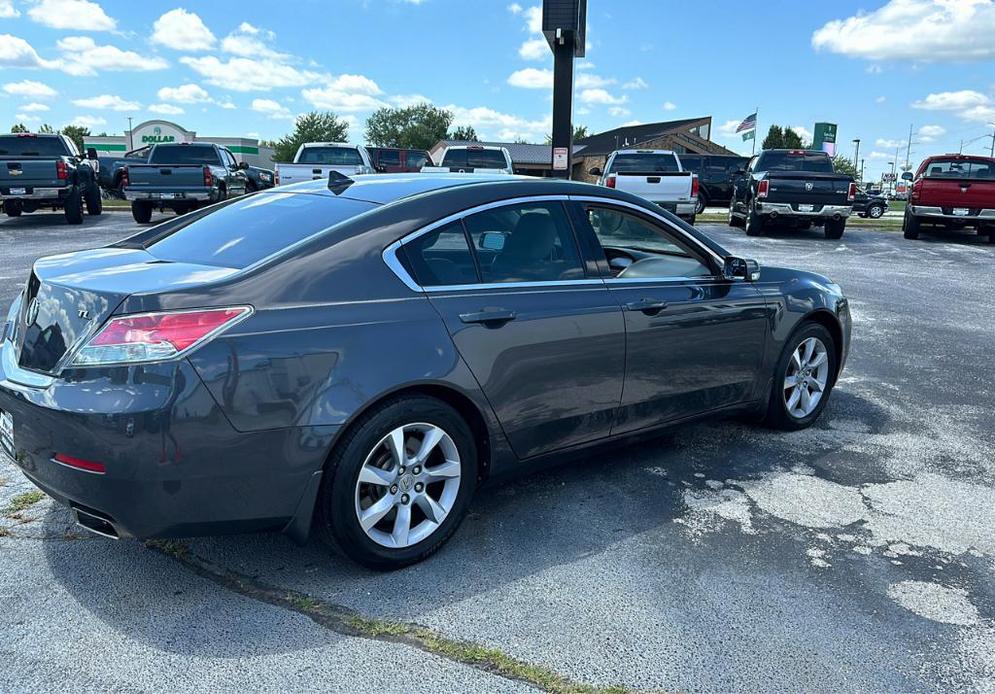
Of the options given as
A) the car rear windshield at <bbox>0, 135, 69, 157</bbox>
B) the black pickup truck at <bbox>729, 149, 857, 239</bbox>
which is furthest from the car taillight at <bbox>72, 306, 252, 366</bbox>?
the car rear windshield at <bbox>0, 135, 69, 157</bbox>

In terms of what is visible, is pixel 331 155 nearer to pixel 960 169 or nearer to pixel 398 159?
pixel 398 159

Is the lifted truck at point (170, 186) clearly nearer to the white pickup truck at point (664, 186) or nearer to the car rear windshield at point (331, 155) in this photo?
the car rear windshield at point (331, 155)

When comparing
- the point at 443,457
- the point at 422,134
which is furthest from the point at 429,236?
the point at 422,134

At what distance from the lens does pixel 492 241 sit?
3686 mm

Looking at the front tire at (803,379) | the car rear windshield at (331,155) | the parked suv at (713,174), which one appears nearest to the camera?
the front tire at (803,379)

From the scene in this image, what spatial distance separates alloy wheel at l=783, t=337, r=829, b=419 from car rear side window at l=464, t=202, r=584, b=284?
1.87 m

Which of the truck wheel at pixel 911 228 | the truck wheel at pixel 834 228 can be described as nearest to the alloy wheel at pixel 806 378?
the truck wheel at pixel 834 228

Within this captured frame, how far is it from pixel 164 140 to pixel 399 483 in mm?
62226

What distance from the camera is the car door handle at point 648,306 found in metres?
4.02

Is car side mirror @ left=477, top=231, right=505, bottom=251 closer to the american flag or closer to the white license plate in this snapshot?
the white license plate

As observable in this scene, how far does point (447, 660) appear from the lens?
2.73m

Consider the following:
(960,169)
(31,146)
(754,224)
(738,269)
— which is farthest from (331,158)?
(738,269)

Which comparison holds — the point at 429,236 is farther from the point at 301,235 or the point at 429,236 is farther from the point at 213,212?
the point at 213,212

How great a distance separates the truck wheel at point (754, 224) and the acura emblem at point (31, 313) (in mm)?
16172
